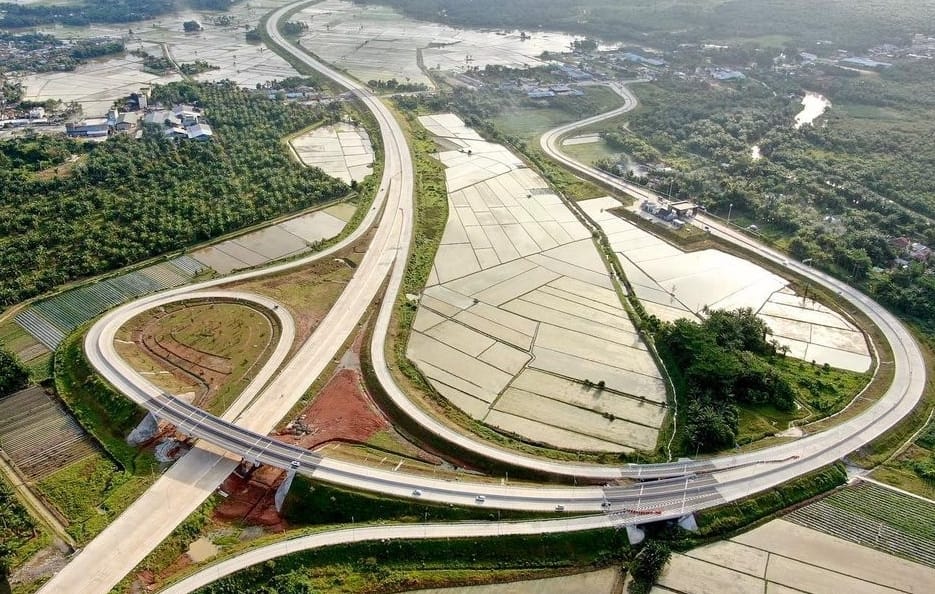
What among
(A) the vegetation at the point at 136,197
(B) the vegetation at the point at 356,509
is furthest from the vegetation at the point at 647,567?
(A) the vegetation at the point at 136,197

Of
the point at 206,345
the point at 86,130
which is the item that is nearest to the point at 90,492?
the point at 206,345

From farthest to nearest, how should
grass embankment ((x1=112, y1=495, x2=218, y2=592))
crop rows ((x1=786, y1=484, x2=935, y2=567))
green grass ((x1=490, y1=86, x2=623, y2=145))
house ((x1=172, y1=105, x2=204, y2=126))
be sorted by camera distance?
green grass ((x1=490, y1=86, x2=623, y2=145)) → house ((x1=172, y1=105, x2=204, y2=126)) → crop rows ((x1=786, y1=484, x2=935, y2=567)) → grass embankment ((x1=112, y1=495, x2=218, y2=592))

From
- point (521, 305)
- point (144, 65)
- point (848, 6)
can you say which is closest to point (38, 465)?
point (521, 305)

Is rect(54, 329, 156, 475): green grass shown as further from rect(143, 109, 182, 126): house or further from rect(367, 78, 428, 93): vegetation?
rect(367, 78, 428, 93): vegetation

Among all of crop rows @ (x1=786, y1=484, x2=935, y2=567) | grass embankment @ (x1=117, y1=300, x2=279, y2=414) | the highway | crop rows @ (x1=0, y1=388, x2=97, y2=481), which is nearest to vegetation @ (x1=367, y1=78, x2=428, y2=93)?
grass embankment @ (x1=117, y1=300, x2=279, y2=414)

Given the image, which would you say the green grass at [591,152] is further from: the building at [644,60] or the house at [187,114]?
the house at [187,114]

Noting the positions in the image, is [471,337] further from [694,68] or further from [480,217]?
[694,68]

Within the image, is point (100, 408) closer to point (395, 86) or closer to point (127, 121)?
point (127, 121)
